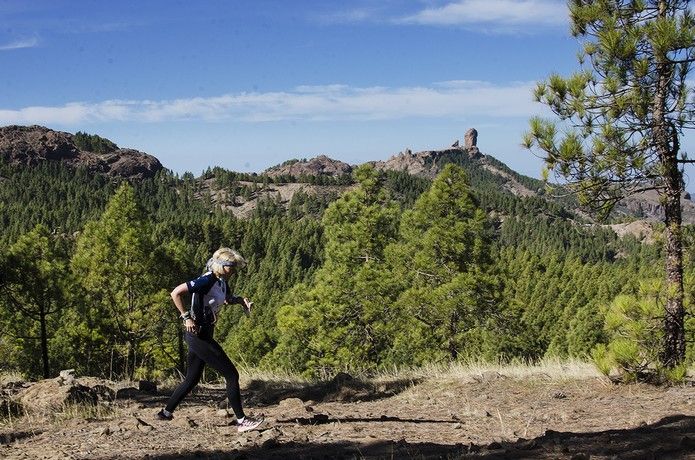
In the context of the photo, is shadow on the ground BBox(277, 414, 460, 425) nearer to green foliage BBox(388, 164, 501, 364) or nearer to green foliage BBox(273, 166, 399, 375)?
green foliage BBox(388, 164, 501, 364)

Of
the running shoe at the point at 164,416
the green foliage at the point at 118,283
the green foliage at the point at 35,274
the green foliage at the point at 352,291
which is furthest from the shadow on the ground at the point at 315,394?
the green foliage at the point at 118,283

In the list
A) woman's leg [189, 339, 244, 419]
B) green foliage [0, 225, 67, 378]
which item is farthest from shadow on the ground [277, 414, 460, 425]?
green foliage [0, 225, 67, 378]

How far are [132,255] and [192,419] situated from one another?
16.1 metres

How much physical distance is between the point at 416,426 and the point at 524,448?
6.10ft

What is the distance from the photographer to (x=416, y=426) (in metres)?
6.02

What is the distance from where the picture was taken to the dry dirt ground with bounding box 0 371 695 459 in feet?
14.8

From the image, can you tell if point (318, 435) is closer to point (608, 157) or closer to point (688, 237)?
point (608, 157)

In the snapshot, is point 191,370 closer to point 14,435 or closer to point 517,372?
point 14,435

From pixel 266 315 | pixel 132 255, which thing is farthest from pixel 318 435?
pixel 266 315

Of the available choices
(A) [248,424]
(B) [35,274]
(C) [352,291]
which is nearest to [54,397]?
(A) [248,424]

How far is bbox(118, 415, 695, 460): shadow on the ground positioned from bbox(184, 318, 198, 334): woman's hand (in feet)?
3.64

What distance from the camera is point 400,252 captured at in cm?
2186

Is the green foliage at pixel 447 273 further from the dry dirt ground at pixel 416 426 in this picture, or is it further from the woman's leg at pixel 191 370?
the woman's leg at pixel 191 370

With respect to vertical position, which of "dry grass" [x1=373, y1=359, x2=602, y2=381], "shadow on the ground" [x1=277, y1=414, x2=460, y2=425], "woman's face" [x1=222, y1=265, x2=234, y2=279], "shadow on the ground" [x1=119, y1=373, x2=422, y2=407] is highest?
"woman's face" [x1=222, y1=265, x2=234, y2=279]
